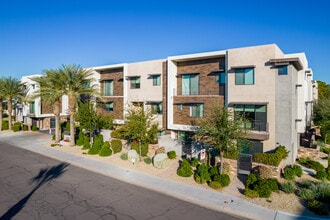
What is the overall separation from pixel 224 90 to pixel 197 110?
3572 mm

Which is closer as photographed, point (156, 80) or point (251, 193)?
point (251, 193)

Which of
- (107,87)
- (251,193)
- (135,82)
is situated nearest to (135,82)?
(135,82)

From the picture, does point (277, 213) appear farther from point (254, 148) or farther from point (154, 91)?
point (154, 91)

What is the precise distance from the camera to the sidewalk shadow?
1174 cm

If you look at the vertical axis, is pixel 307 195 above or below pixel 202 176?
below

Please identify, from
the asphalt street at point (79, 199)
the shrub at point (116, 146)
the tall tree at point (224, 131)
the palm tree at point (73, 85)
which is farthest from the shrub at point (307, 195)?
the palm tree at point (73, 85)

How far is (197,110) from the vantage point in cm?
2477

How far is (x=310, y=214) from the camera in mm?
12117

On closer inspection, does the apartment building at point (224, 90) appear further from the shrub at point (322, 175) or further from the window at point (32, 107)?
the window at point (32, 107)

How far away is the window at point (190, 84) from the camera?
2505cm

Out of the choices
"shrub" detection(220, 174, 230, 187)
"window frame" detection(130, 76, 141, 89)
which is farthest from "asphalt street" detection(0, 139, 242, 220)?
"window frame" detection(130, 76, 141, 89)

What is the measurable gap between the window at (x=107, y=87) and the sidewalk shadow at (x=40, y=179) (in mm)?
14758

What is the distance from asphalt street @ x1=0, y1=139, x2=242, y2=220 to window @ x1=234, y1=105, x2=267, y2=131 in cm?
1012

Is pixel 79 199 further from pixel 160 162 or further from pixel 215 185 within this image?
pixel 215 185
